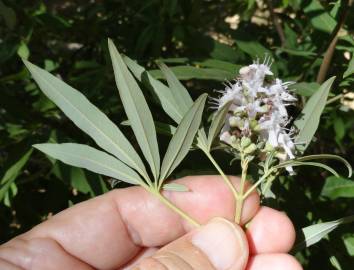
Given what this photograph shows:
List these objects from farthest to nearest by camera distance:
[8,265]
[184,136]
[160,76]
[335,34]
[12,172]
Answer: [12,172], [335,34], [160,76], [8,265], [184,136]

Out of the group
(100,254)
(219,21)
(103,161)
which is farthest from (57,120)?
(219,21)

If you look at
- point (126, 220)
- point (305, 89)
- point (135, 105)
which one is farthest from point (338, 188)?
point (135, 105)

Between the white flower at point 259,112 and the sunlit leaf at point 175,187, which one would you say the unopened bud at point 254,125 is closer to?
the white flower at point 259,112

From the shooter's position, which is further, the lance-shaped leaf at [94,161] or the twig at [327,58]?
the twig at [327,58]

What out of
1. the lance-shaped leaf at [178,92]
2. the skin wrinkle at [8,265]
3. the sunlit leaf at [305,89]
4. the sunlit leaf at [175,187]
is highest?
the lance-shaped leaf at [178,92]

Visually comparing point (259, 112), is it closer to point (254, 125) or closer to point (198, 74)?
point (254, 125)

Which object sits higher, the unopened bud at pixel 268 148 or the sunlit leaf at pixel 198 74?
the sunlit leaf at pixel 198 74

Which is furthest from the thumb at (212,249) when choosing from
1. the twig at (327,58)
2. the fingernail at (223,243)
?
the twig at (327,58)
